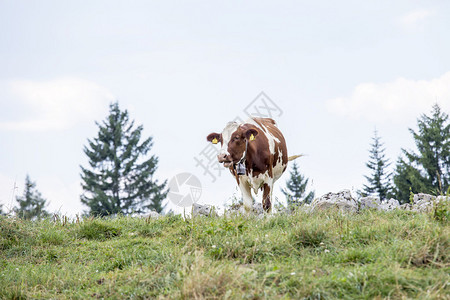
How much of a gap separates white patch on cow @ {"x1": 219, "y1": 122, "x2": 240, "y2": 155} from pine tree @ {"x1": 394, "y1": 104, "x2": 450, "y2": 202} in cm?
3130

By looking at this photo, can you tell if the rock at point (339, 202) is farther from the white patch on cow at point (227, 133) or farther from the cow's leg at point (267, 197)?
the white patch on cow at point (227, 133)

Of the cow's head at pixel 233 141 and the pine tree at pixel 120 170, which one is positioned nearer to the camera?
the cow's head at pixel 233 141

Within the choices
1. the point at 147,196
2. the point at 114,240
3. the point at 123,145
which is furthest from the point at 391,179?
the point at 114,240

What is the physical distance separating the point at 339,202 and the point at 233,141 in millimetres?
2743

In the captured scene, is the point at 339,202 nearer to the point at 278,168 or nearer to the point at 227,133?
the point at 278,168

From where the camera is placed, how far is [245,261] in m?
6.38

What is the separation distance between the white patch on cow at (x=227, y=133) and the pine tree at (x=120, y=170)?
1412 inches

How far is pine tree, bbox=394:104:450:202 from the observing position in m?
39.4

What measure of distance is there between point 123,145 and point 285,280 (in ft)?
157

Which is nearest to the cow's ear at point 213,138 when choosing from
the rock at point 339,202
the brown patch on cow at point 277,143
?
the brown patch on cow at point 277,143

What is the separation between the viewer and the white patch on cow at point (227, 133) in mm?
10128

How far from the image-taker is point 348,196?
1077 centimetres

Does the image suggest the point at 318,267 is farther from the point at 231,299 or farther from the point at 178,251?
the point at 178,251

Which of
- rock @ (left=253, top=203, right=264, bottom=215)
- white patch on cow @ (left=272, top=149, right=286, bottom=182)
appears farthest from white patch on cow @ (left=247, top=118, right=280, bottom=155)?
rock @ (left=253, top=203, right=264, bottom=215)
